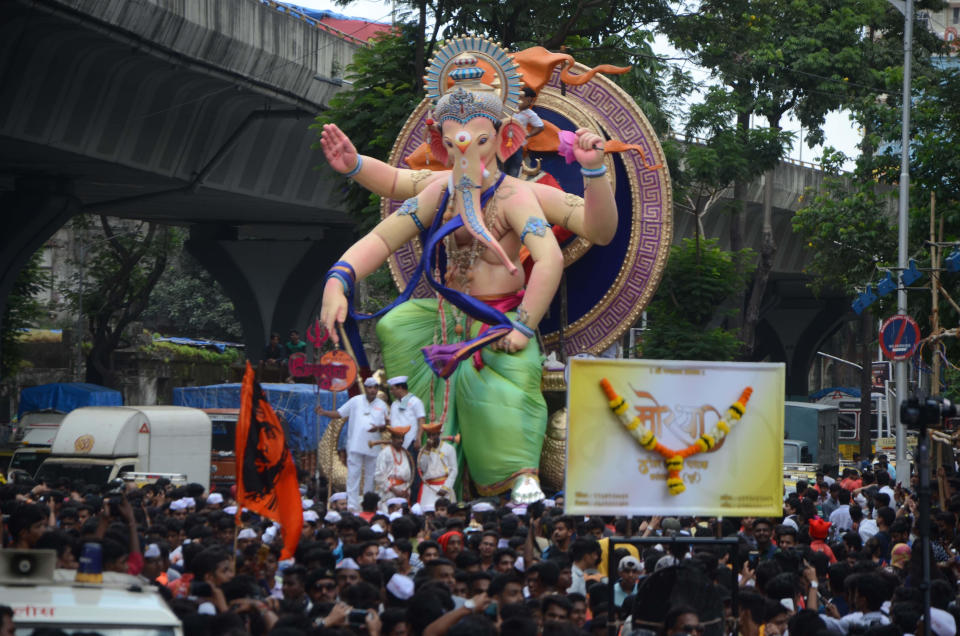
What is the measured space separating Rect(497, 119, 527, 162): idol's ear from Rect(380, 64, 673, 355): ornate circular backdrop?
159cm

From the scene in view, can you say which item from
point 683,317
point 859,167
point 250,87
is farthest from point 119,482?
point 859,167

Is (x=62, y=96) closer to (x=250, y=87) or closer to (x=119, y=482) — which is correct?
(x=250, y=87)

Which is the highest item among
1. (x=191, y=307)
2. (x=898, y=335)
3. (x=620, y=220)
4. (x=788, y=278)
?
(x=788, y=278)

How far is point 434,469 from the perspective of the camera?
16.2m

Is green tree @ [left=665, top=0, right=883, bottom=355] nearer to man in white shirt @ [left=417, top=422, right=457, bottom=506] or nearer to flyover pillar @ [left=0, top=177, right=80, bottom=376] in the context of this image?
flyover pillar @ [left=0, top=177, right=80, bottom=376]

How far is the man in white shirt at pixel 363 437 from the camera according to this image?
1645cm

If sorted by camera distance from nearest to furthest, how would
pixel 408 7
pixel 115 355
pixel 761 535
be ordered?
pixel 761 535, pixel 408 7, pixel 115 355

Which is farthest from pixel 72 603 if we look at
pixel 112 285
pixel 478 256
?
pixel 112 285

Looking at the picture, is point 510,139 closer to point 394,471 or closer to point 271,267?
point 394,471

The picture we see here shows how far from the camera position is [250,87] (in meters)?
25.5

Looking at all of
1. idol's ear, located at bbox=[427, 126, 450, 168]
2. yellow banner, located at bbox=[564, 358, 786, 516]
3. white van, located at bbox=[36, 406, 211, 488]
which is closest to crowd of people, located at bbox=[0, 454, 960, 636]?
yellow banner, located at bbox=[564, 358, 786, 516]

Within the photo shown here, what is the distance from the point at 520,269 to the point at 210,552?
9617 millimetres

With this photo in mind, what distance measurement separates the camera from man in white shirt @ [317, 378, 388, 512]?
1645cm

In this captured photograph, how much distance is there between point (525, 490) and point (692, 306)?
10800mm
